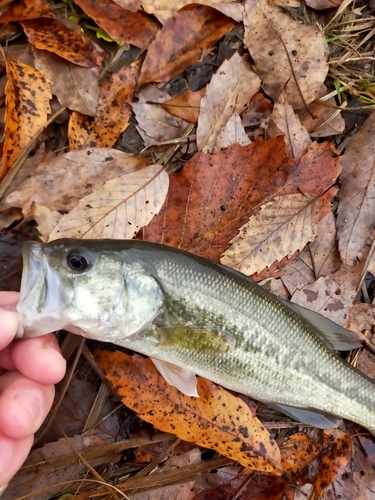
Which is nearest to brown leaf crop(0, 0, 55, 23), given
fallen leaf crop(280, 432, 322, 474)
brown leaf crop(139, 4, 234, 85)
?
brown leaf crop(139, 4, 234, 85)

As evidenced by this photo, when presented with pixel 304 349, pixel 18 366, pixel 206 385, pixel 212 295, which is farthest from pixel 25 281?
pixel 304 349

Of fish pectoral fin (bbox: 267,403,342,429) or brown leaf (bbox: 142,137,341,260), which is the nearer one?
fish pectoral fin (bbox: 267,403,342,429)

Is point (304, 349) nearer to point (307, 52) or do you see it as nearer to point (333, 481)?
point (333, 481)

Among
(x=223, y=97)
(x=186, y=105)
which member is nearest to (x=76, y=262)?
(x=186, y=105)

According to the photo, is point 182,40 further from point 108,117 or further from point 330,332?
point 330,332

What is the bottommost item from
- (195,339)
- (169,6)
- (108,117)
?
(195,339)

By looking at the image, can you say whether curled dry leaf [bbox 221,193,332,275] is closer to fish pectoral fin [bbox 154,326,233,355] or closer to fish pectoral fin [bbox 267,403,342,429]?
fish pectoral fin [bbox 154,326,233,355]

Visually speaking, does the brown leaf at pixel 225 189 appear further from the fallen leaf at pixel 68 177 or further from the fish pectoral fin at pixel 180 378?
the fish pectoral fin at pixel 180 378
